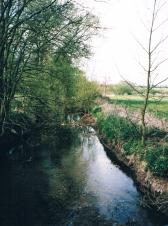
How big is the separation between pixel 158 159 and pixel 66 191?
14.7ft

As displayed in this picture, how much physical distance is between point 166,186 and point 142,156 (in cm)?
384

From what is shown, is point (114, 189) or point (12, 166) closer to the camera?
point (114, 189)

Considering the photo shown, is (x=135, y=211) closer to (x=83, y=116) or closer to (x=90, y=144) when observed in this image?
(x=90, y=144)

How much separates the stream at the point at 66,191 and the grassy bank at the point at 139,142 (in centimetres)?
141

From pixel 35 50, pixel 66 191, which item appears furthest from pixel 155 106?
pixel 66 191

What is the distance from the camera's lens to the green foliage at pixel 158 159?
Answer: 15778mm

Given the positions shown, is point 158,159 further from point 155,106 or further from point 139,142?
point 155,106

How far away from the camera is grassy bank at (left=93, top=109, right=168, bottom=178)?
1627cm

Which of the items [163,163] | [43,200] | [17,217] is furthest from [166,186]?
[17,217]

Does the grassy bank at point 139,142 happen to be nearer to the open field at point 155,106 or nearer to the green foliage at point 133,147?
Result: the green foliage at point 133,147

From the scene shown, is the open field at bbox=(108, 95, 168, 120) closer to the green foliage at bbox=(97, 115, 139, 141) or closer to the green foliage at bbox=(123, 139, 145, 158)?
the green foliage at bbox=(97, 115, 139, 141)

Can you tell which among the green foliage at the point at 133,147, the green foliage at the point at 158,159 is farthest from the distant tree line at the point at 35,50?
the green foliage at the point at 158,159

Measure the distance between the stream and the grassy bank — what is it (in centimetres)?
141

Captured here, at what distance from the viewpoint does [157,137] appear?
2127cm
